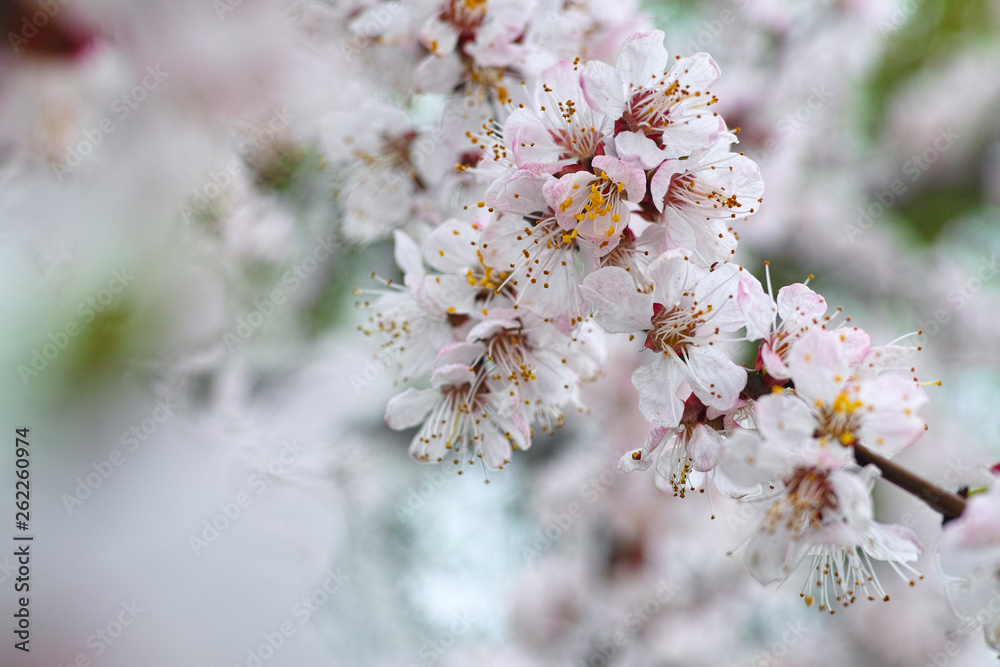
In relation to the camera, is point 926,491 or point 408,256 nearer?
point 926,491

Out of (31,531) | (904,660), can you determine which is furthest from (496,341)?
(904,660)

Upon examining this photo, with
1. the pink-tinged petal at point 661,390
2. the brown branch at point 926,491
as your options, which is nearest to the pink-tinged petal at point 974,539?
the brown branch at point 926,491

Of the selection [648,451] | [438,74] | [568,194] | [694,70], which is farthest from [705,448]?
[438,74]

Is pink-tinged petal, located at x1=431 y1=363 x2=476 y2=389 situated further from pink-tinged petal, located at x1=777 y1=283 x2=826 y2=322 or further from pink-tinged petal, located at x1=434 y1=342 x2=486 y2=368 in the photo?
pink-tinged petal, located at x1=777 y1=283 x2=826 y2=322

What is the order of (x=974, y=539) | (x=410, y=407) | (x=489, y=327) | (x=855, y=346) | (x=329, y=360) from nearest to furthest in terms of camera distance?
(x=974, y=539), (x=855, y=346), (x=489, y=327), (x=410, y=407), (x=329, y=360)

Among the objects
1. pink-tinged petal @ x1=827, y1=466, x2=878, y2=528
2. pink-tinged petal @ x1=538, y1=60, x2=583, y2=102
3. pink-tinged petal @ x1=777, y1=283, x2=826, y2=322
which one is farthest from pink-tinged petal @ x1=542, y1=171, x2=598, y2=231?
pink-tinged petal @ x1=827, y1=466, x2=878, y2=528

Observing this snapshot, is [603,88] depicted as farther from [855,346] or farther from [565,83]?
[855,346]
